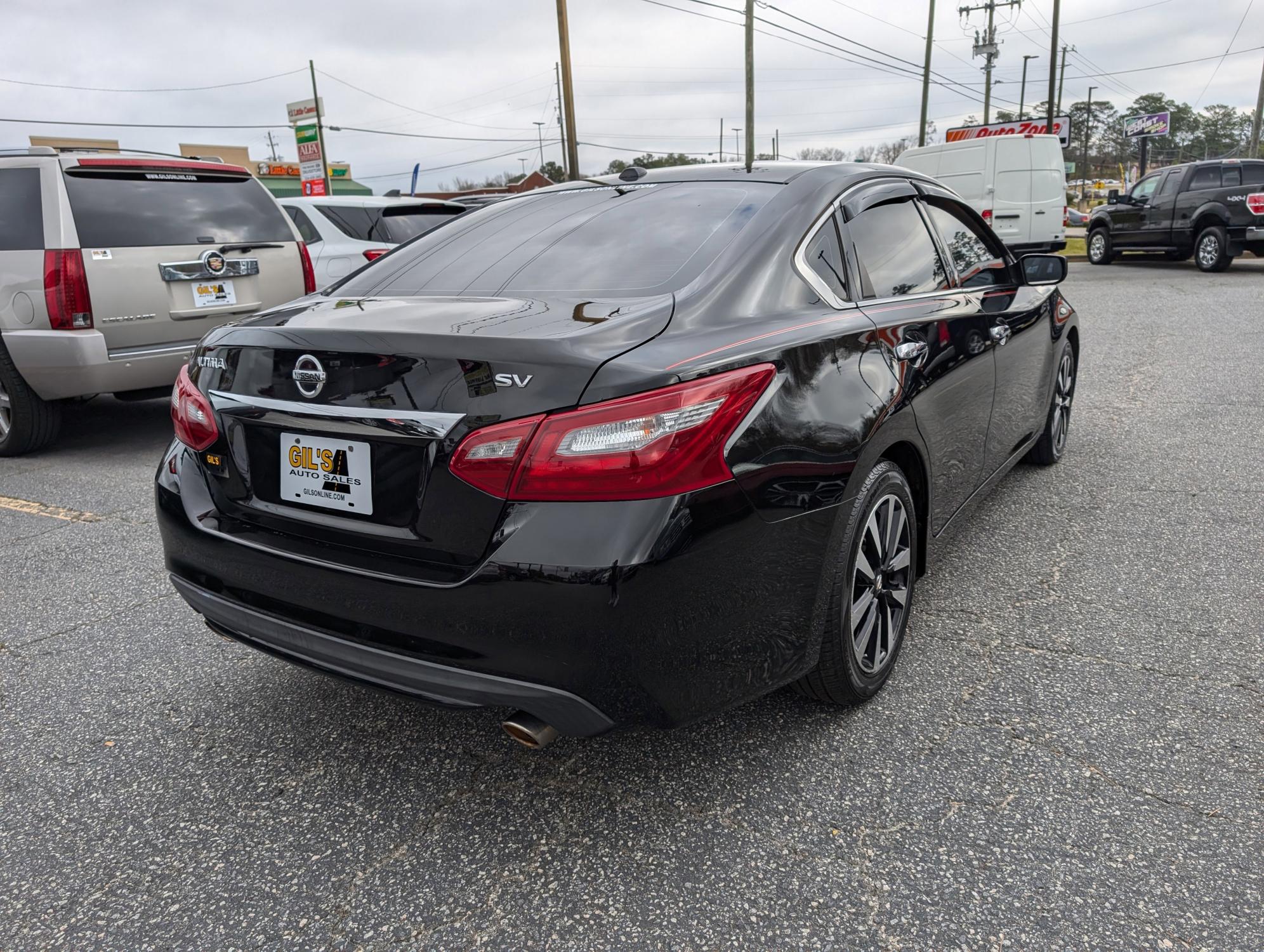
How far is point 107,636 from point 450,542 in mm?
2056

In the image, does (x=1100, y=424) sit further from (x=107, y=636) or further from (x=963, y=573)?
(x=107, y=636)

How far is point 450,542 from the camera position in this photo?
6.41ft

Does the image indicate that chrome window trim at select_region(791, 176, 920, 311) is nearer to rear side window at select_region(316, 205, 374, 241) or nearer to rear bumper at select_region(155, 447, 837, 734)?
rear bumper at select_region(155, 447, 837, 734)

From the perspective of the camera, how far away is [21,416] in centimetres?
593

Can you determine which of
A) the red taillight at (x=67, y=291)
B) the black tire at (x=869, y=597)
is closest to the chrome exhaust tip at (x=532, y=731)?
the black tire at (x=869, y=597)

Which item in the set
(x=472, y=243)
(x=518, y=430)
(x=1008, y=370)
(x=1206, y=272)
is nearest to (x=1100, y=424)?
(x=1008, y=370)

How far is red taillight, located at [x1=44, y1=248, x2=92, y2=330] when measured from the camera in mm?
5453


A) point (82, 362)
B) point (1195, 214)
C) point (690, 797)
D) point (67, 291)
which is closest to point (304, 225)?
point (67, 291)

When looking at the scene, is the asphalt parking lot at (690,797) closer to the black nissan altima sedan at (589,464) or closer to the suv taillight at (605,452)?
the black nissan altima sedan at (589,464)

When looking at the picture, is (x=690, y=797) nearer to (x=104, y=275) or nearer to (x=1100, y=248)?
(x=104, y=275)

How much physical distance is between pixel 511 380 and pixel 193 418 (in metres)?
1.04

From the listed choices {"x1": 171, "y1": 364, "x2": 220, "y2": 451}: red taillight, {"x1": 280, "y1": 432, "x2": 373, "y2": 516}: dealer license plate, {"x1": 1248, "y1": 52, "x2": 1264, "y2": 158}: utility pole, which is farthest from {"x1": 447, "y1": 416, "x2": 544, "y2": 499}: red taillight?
{"x1": 1248, "y1": 52, "x2": 1264, "y2": 158}: utility pole

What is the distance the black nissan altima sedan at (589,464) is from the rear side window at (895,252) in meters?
0.02

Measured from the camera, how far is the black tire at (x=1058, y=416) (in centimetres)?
482
